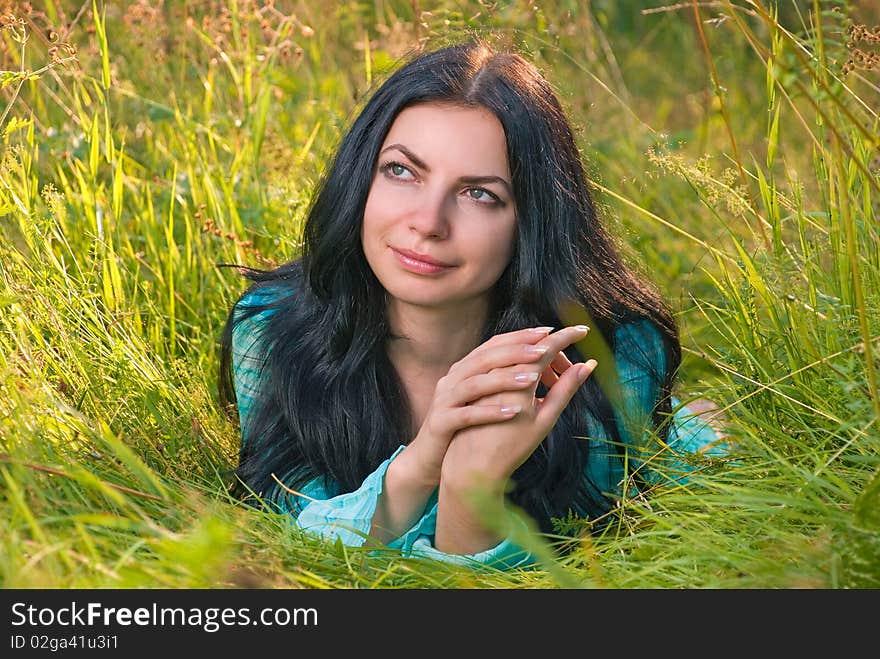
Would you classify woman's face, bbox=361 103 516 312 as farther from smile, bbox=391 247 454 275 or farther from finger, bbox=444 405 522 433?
finger, bbox=444 405 522 433

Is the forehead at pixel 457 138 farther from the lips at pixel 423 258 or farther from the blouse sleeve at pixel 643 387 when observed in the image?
the blouse sleeve at pixel 643 387

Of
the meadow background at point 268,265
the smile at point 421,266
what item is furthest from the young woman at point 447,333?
the meadow background at point 268,265

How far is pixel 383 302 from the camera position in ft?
7.98

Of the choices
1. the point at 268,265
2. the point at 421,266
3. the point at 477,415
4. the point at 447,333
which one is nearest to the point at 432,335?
the point at 447,333

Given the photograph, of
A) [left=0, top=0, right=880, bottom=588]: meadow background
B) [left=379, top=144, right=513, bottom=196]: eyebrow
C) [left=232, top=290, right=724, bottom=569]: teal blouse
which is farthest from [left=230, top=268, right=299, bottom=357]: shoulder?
[left=379, top=144, right=513, bottom=196]: eyebrow

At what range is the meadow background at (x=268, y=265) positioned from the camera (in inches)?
62.9

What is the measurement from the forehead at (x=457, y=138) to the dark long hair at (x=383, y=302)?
2 cm

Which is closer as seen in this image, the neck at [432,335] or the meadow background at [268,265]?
the meadow background at [268,265]

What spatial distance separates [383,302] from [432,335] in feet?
0.44

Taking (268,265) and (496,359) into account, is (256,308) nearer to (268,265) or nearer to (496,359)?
(268,265)

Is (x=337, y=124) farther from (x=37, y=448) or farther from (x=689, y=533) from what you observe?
(x=689, y=533)

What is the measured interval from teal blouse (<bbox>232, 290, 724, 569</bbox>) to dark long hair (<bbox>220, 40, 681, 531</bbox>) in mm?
33
